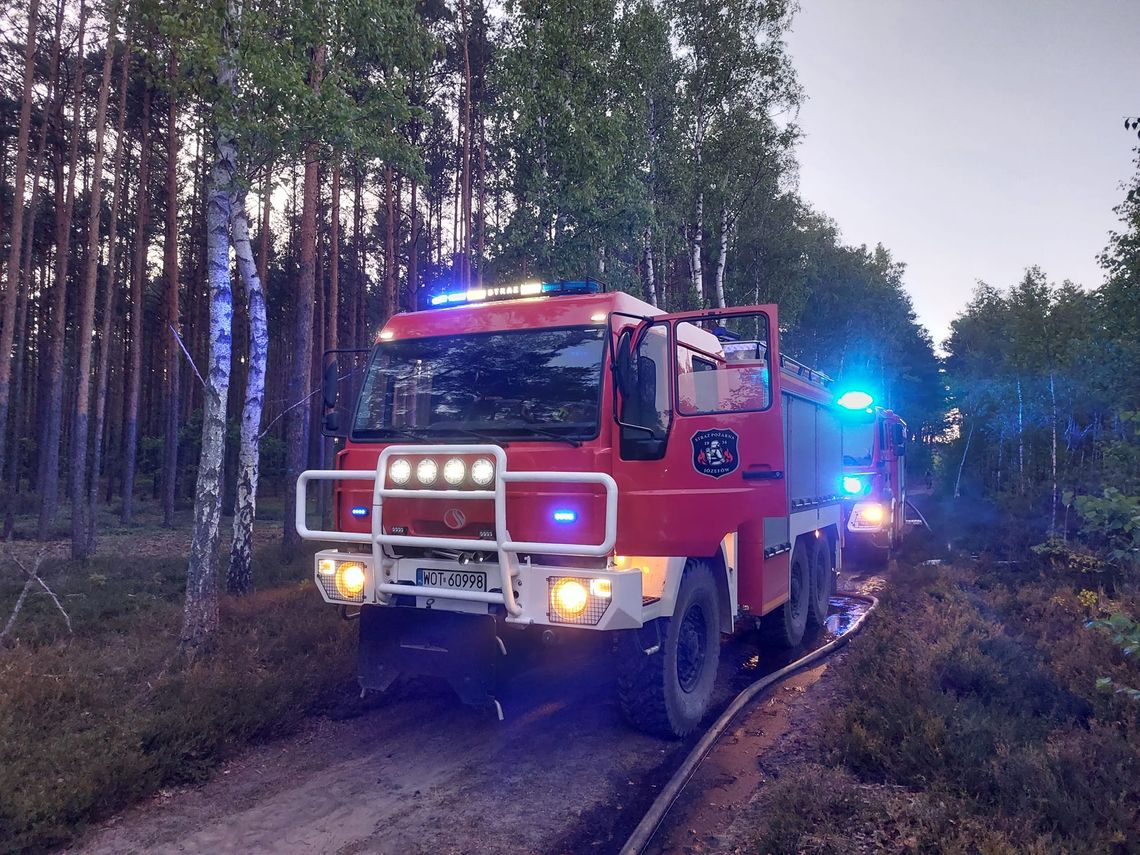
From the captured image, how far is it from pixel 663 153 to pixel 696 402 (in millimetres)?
16377

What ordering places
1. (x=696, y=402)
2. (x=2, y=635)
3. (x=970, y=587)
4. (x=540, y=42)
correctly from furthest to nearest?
(x=540, y=42) → (x=970, y=587) → (x=2, y=635) → (x=696, y=402)

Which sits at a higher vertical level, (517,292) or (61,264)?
(61,264)

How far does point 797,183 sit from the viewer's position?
2930 cm

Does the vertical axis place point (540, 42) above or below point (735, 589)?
above

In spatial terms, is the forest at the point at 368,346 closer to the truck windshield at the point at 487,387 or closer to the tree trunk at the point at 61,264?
the tree trunk at the point at 61,264

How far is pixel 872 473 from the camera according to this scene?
537 inches

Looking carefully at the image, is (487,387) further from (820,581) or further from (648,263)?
(648,263)

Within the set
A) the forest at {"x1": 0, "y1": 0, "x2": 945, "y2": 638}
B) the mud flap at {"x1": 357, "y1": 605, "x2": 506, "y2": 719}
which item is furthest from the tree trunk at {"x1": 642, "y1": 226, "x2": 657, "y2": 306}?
the mud flap at {"x1": 357, "y1": 605, "x2": 506, "y2": 719}

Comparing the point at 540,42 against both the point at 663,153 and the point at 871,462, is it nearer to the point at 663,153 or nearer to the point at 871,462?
the point at 663,153

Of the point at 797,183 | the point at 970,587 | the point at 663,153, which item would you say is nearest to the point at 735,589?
the point at 970,587

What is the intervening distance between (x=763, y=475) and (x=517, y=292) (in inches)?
98.6

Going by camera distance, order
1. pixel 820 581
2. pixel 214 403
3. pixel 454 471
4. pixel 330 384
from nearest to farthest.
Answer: pixel 454 471 → pixel 330 384 → pixel 214 403 → pixel 820 581

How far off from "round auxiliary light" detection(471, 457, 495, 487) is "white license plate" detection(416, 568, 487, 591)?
23.1 inches

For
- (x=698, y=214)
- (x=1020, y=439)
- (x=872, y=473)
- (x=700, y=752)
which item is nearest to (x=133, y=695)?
(x=700, y=752)
